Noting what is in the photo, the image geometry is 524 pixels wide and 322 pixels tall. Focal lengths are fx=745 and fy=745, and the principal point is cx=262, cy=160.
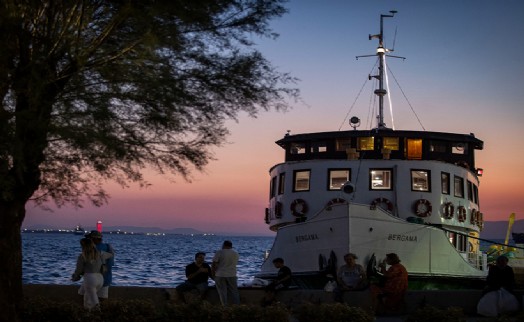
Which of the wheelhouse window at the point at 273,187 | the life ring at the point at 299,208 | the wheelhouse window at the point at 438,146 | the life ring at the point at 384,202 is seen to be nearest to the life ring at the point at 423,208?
the life ring at the point at 384,202

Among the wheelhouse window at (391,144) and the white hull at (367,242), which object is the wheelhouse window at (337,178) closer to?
the white hull at (367,242)

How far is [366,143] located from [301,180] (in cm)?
313

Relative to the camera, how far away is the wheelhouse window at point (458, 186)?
27172 millimetres

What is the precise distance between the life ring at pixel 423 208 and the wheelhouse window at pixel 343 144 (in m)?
4.08

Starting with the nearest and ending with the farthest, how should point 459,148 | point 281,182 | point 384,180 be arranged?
1. point 384,180
2. point 281,182
3. point 459,148

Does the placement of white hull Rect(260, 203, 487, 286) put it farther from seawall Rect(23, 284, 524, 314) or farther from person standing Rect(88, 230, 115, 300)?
person standing Rect(88, 230, 115, 300)

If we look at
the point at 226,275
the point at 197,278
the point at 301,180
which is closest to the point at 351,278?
the point at 226,275

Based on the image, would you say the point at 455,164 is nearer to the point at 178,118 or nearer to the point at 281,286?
the point at 281,286

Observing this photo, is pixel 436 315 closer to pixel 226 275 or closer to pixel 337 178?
pixel 226 275

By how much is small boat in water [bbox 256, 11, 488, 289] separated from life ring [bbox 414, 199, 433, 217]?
0.03m

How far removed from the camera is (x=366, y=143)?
28391mm

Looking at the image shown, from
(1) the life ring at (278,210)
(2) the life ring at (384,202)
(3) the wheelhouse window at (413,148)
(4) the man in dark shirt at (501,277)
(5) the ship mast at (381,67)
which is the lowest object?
(4) the man in dark shirt at (501,277)

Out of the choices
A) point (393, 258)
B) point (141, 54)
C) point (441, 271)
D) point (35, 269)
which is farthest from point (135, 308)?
point (35, 269)

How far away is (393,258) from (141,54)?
8400 millimetres
